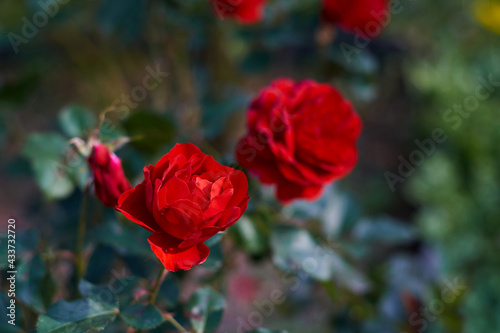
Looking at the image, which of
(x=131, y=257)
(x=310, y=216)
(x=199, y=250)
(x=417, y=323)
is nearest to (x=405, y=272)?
(x=417, y=323)

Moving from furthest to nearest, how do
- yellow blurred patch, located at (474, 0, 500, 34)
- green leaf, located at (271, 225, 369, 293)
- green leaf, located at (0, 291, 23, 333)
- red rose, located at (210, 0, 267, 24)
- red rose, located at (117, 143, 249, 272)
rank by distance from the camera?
yellow blurred patch, located at (474, 0, 500, 34) < red rose, located at (210, 0, 267, 24) < green leaf, located at (271, 225, 369, 293) < green leaf, located at (0, 291, 23, 333) < red rose, located at (117, 143, 249, 272)

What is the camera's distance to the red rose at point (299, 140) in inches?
20.8

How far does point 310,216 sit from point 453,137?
120 cm

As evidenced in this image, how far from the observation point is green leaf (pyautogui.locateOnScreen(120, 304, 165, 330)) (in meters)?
0.44

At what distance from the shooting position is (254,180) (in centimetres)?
68

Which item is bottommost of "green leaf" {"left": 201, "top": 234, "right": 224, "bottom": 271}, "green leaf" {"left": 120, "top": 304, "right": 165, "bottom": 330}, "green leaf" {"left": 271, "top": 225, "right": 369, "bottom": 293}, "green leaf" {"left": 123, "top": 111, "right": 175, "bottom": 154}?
"green leaf" {"left": 271, "top": 225, "right": 369, "bottom": 293}

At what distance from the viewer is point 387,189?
6.30 feet

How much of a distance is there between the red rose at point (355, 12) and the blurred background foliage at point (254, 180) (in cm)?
11

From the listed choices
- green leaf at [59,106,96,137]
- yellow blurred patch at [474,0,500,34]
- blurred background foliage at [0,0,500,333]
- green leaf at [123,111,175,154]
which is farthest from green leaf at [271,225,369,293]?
yellow blurred patch at [474,0,500,34]

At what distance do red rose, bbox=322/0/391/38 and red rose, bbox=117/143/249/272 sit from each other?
1.73 feet

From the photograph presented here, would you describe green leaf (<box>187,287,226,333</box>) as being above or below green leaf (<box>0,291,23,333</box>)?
below

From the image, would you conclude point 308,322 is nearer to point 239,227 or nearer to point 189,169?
point 239,227

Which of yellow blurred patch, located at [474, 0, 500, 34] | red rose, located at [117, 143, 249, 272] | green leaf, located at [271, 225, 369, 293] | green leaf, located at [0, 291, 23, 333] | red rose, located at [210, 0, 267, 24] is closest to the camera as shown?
red rose, located at [117, 143, 249, 272]

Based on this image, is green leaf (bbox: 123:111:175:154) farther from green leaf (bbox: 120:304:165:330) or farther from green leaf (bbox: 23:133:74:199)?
green leaf (bbox: 120:304:165:330)
